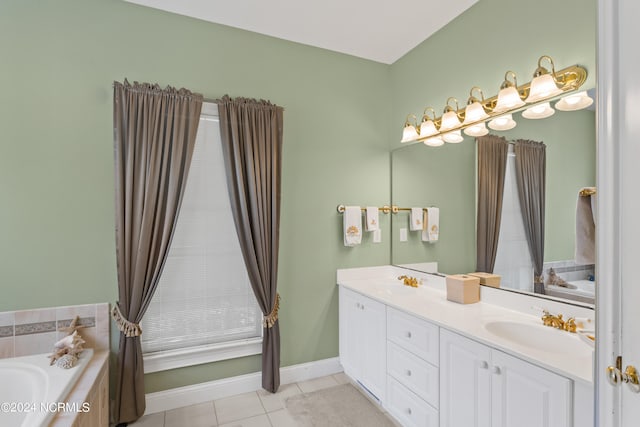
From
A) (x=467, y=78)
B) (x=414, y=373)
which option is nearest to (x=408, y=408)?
(x=414, y=373)

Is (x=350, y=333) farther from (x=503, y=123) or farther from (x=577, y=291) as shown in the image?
(x=503, y=123)

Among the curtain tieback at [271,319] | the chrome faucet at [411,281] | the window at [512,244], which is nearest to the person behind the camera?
the window at [512,244]

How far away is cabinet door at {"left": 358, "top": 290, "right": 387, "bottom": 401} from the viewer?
7.02 ft

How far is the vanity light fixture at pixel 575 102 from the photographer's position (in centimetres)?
154

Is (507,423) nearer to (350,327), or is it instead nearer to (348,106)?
(350,327)

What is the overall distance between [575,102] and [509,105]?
1.00 ft

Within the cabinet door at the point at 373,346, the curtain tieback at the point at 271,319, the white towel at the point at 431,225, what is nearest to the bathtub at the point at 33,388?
the curtain tieback at the point at 271,319

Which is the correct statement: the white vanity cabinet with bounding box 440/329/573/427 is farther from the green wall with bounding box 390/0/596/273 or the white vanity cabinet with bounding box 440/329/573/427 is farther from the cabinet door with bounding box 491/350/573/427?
the green wall with bounding box 390/0/596/273

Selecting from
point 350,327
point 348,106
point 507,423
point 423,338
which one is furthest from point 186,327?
point 348,106

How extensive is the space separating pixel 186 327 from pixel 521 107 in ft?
8.63

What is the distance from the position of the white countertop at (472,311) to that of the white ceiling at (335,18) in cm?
193

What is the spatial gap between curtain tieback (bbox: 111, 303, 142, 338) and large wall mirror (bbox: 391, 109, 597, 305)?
2116 millimetres

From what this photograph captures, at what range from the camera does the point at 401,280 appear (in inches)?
107
